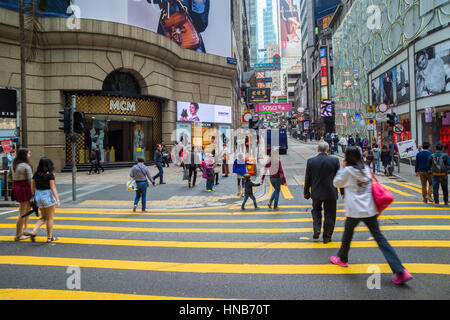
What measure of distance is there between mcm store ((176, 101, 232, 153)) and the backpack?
57.4 ft

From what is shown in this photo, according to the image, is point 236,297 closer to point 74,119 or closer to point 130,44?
point 74,119

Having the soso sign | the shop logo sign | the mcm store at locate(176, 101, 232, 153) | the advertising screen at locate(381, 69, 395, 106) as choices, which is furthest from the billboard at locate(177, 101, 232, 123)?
the advertising screen at locate(381, 69, 395, 106)

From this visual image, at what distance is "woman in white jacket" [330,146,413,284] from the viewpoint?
14.5 feet

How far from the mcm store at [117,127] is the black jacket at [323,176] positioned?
18546 millimetres

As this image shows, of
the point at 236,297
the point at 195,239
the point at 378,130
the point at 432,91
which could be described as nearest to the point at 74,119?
the point at 195,239

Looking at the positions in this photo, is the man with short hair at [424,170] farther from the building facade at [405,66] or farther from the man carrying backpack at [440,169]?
the building facade at [405,66]

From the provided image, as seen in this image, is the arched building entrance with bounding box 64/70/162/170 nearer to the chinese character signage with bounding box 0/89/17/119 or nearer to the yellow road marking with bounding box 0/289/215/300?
the chinese character signage with bounding box 0/89/17/119

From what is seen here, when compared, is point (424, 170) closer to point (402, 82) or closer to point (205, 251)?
→ point (205, 251)

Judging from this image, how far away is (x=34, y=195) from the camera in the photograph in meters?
6.55

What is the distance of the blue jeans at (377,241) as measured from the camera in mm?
4059

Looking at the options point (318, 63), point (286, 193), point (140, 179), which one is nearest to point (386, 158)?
point (286, 193)

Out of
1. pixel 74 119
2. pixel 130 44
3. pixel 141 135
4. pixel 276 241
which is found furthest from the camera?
pixel 141 135
